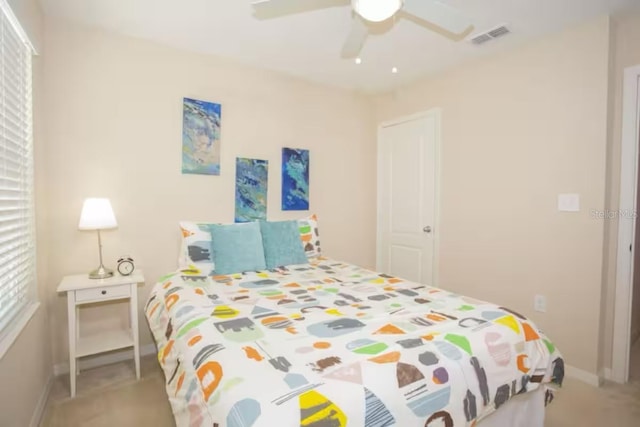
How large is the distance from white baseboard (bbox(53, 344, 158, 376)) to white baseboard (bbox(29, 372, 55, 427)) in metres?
0.15

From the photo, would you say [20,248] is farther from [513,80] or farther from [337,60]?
[513,80]

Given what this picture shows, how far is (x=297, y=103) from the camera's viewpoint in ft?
10.7

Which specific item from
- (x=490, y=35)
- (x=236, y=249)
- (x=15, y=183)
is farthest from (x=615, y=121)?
(x=15, y=183)

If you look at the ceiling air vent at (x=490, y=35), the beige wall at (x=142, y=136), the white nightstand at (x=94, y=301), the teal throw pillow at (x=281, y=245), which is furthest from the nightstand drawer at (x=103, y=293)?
the ceiling air vent at (x=490, y=35)

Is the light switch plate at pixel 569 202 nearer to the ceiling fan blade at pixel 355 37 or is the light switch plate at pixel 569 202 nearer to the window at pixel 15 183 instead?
the ceiling fan blade at pixel 355 37

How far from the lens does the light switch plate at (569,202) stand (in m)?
2.28

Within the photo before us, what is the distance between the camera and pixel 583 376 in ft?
7.38

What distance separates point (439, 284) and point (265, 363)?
244 centimetres

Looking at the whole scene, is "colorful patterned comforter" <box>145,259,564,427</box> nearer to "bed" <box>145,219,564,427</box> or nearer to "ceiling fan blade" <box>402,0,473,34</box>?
"bed" <box>145,219,564,427</box>

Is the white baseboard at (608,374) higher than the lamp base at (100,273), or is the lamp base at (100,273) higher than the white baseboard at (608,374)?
the lamp base at (100,273)

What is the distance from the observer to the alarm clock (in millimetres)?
2354

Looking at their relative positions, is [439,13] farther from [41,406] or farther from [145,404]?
[41,406]

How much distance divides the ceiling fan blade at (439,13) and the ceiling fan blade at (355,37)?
260 millimetres

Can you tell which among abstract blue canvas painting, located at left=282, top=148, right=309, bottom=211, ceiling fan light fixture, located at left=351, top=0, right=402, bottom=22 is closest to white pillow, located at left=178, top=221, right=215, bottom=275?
abstract blue canvas painting, located at left=282, top=148, right=309, bottom=211
